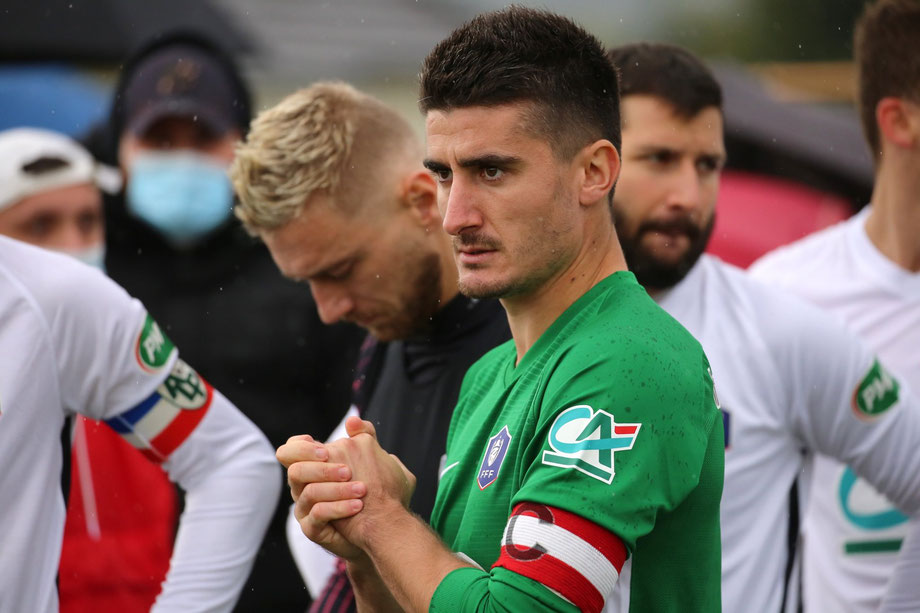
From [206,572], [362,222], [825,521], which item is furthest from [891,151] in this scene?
[206,572]

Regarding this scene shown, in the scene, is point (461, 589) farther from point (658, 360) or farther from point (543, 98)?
point (543, 98)

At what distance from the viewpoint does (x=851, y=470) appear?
11.2ft

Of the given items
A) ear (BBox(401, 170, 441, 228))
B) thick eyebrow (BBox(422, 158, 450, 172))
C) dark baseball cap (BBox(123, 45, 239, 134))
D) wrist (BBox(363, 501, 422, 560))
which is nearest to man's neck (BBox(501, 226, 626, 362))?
thick eyebrow (BBox(422, 158, 450, 172))

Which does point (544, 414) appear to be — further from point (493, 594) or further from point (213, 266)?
point (213, 266)

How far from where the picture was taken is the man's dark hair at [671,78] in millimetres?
3184

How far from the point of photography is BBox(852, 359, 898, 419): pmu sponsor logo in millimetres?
2947

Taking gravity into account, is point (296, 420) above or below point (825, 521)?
below

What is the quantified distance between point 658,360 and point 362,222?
134cm

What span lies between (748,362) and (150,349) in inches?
59.2

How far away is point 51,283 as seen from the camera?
2.52m

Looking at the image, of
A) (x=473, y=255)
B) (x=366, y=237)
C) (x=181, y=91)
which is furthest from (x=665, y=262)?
(x=181, y=91)

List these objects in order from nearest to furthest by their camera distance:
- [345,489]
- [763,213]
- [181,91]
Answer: [345,489], [181,91], [763,213]

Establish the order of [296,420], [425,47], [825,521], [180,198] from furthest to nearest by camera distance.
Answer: [425,47] → [180,198] → [296,420] → [825,521]

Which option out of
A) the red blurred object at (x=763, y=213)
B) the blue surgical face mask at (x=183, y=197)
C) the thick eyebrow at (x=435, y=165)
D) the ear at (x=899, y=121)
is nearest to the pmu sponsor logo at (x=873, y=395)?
the ear at (x=899, y=121)
